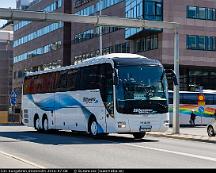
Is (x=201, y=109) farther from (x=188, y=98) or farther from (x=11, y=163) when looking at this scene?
(x=11, y=163)

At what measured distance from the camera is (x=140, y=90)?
2289 cm

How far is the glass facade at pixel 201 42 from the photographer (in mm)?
Result: 59469

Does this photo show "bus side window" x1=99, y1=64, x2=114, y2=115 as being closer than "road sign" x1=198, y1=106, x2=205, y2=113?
Yes

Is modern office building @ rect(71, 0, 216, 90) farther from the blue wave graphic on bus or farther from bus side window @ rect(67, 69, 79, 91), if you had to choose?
bus side window @ rect(67, 69, 79, 91)

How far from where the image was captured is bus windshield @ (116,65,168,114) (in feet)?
74.7

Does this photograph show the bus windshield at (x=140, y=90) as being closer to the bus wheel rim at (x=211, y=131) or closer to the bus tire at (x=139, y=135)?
the bus tire at (x=139, y=135)

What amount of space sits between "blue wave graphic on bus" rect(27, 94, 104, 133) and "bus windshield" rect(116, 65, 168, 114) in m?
2.01

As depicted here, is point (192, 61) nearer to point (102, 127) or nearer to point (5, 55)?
point (102, 127)

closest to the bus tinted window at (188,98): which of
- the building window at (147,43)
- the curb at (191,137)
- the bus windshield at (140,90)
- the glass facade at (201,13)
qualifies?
Answer: the building window at (147,43)

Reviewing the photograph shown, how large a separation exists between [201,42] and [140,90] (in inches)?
1517

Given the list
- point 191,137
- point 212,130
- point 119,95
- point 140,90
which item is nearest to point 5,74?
point 212,130

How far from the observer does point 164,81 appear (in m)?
23.3

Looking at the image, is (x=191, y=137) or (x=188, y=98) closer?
(x=191, y=137)

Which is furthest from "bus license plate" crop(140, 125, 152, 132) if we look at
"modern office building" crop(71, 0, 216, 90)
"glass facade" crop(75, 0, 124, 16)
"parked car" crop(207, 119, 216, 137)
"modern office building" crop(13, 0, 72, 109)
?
"modern office building" crop(13, 0, 72, 109)
